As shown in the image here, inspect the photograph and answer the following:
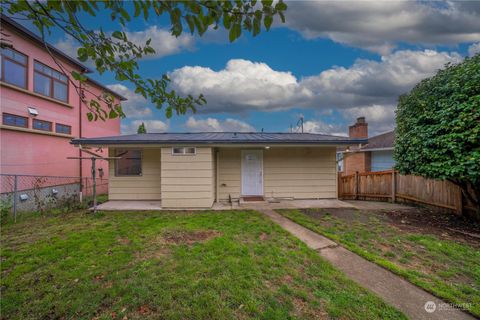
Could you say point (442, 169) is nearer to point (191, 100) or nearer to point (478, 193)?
point (478, 193)

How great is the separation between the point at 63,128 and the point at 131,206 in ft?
21.0

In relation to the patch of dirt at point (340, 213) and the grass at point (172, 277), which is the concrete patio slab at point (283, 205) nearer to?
the patch of dirt at point (340, 213)

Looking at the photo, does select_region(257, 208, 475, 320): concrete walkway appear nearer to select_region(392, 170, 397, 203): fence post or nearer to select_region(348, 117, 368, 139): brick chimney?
select_region(392, 170, 397, 203): fence post

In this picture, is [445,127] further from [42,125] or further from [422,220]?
[42,125]

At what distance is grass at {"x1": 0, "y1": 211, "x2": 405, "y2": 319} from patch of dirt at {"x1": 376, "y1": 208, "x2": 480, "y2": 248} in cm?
366

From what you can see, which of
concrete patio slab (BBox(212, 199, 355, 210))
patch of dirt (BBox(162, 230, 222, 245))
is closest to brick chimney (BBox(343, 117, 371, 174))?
concrete patio slab (BBox(212, 199, 355, 210))

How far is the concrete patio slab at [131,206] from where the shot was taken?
7.71 metres

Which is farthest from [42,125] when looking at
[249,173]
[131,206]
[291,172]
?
[291,172]

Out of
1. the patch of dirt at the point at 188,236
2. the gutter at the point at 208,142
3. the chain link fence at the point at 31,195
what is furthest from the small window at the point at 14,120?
the patch of dirt at the point at 188,236

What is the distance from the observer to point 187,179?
7.68m

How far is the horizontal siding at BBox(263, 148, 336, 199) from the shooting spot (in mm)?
9188

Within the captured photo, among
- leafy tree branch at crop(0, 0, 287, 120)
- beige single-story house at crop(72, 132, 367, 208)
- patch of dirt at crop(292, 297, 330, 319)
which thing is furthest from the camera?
beige single-story house at crop(72, 132, 367, 208)

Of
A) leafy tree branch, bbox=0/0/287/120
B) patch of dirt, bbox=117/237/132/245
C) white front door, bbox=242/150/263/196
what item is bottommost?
patch of dirt, bbox=117/237/132/245

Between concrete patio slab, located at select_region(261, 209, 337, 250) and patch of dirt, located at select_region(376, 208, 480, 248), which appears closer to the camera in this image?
concrete patio slab, located at select_region(261, 209, 337, 250)
